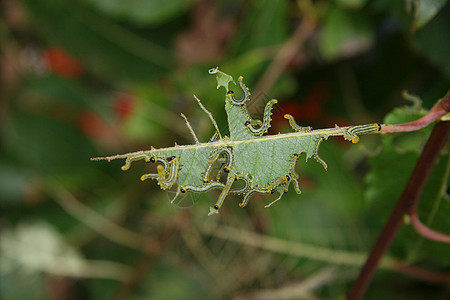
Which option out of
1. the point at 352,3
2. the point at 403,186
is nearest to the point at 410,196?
the point at 403,186

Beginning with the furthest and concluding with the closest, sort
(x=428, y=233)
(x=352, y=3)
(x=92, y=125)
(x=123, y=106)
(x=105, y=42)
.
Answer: (x=92, y=125) → (x=123, y=106) → (x=105, y=42) → (x=352, y=3) → (x=428, y=233)

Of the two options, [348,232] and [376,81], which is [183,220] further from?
[376,81]

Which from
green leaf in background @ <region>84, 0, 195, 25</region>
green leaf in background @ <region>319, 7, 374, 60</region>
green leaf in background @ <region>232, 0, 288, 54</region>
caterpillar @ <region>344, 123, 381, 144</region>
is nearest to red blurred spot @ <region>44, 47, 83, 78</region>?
green leaf in background @ <region>84, 0, 195, 25</region>

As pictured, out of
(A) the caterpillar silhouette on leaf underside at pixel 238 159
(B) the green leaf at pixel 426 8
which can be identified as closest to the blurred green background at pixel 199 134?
(B) the green leaf at pixel 426 8

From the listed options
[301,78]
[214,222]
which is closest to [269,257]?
[214,222]

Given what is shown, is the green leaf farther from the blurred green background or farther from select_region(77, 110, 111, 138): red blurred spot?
select_region(77, 110, 111, 138): red blurred spot

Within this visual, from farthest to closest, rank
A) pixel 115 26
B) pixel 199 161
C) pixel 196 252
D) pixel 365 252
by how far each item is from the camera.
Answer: pixel 115 26 → pixel 196 252 → pixel 365 252 → pixel 199 161

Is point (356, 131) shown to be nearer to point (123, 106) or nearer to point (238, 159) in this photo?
point (238, 159)
